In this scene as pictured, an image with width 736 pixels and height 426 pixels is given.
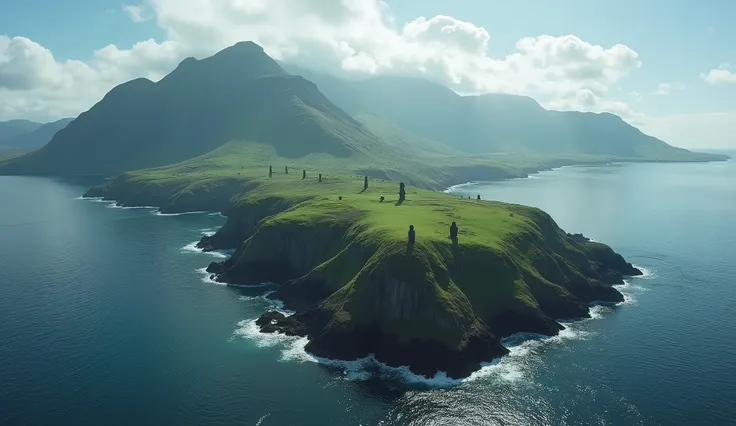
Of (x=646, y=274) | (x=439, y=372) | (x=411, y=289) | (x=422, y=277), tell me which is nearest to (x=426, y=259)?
(x=422, y=277)

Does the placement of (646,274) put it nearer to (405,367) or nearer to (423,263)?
(423,263)

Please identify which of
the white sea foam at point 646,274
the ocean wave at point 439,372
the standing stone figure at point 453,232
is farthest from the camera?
the white sea foam at point 646,274

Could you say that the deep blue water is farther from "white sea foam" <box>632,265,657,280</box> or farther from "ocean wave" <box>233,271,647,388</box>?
"white sea foam" <box>632,265,657,280</box>

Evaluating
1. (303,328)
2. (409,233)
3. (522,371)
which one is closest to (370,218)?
(409,233)

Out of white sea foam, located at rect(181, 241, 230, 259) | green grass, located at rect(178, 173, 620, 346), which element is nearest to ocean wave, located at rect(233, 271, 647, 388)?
green grass, located at rect(178, 173, 620, 346)

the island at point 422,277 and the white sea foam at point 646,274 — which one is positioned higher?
the island at point 422,277

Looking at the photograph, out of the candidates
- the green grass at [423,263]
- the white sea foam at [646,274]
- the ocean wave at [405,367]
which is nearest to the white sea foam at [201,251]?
the green grass at [423,263]

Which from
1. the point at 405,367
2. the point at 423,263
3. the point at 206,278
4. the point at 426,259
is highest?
the point at 426,259

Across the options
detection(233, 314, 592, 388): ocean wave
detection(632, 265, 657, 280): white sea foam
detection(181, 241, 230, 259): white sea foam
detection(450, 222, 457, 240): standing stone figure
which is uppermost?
detection(450, 222, 457, 240): standing stone figure

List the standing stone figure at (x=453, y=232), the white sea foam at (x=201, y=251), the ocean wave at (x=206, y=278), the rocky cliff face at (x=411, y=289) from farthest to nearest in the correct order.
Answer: the white sea foam at (x=201, y=251) → the ocean wave at (x=206, y=278) → the standing stone figure at (x=453, y=232) → the rocky cliff face at (x=411, y=289)

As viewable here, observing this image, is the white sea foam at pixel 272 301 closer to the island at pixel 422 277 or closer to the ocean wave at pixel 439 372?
the island at pixel 422 277

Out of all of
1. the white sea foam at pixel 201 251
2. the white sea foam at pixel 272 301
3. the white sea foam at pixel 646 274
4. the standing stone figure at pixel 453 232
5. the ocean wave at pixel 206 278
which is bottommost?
the white sea foam at pixel 272 301

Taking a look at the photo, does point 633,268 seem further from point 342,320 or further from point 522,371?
point 342,320
